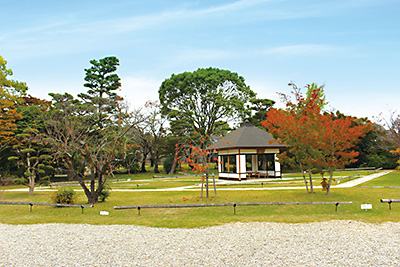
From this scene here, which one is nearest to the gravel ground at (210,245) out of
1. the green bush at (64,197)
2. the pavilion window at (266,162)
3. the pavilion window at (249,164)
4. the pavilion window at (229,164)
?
the green bush at (64,197)

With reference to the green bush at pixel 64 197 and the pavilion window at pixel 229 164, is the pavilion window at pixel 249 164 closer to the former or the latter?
the pavilion window at pixel 229 164

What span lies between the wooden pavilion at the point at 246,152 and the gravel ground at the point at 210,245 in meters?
14.6

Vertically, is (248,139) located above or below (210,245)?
above

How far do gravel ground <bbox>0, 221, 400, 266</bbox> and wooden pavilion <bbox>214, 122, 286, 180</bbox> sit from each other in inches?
576

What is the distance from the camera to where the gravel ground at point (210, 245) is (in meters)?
5.38

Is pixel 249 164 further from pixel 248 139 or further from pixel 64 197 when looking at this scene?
pixel 64 197

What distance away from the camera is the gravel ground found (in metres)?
5.38

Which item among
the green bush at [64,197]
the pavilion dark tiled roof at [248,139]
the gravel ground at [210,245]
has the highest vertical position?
the pavilion dark tiled roof at [248,139]

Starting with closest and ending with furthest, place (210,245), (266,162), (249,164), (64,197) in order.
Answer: (210,245)
(64,197)
(266,162)
(249,164)

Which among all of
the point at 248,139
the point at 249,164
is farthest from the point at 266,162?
the point at 249,164

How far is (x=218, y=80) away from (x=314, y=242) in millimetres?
26322

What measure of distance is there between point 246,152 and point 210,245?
17.3 meters

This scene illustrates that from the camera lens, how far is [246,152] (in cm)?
2323

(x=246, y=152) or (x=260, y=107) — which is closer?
(x=246, y=152)
